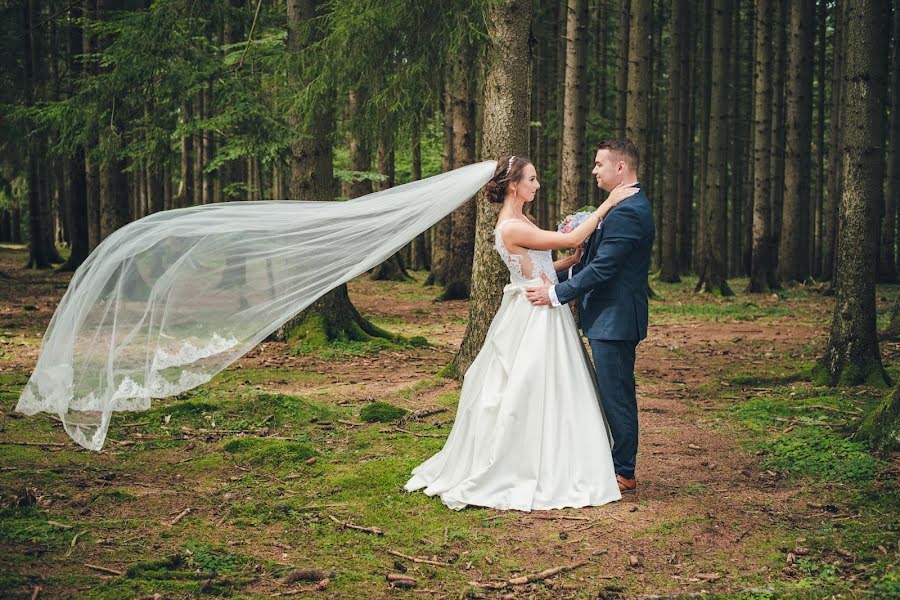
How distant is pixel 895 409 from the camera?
6.43 m

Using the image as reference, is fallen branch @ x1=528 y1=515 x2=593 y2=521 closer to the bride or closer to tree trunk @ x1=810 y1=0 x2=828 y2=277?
the bride

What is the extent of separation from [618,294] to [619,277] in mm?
118

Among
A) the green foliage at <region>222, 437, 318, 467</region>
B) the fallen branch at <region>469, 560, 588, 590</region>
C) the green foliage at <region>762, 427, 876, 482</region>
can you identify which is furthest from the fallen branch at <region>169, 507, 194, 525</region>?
the green foliage at <region>762, 427, 876, 482</region>

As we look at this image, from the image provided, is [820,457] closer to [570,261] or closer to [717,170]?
[570,261]

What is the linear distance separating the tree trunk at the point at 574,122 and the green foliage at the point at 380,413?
24.9 feet

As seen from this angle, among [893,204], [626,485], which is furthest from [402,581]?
[893,204]

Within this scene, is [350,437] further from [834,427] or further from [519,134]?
[834,427]

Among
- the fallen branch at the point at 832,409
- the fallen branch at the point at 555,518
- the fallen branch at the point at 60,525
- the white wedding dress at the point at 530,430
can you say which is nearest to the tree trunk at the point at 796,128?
the fallen branch at the point at 832,409

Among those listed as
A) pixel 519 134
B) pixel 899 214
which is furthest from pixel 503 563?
pixel 899 214

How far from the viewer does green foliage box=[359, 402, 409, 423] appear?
834cm

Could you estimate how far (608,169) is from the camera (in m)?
5.90

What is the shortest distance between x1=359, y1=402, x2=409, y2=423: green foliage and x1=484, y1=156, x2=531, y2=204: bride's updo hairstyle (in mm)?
2983

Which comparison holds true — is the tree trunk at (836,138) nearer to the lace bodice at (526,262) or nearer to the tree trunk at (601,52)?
the tree trunk at (601,52)

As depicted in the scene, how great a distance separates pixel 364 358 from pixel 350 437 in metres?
4.19
